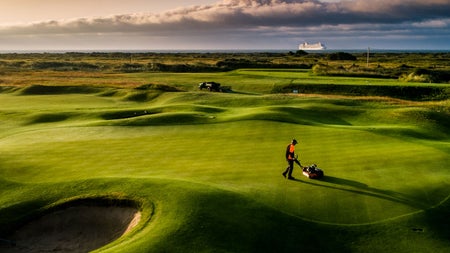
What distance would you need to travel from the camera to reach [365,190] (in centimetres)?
1927

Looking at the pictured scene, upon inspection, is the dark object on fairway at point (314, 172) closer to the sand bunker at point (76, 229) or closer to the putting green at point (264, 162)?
the putting green at point (264, 162)

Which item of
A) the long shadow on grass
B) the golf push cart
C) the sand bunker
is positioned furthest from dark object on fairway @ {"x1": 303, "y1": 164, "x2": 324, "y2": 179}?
the sand bunker

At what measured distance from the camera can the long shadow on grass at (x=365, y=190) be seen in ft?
59.9

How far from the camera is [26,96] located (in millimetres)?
65812

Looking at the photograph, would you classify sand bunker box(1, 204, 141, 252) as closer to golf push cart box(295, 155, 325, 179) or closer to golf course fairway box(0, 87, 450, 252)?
golf course fairway box(0, 87, 450, 252)

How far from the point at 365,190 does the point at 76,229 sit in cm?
1241

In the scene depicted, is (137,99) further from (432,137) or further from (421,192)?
(421,192)

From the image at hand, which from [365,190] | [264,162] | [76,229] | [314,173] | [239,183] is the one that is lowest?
[76,229]

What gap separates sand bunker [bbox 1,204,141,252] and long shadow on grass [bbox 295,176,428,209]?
330 inches

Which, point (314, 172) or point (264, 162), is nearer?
point (314, 172)

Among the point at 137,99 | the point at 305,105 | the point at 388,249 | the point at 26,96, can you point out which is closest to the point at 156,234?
the point at 388,249

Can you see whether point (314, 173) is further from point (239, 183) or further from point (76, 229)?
point (76, 229)

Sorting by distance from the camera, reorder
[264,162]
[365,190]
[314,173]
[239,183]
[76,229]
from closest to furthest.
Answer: [76,229], [365,190], [239,183], [314,173], [264,162]

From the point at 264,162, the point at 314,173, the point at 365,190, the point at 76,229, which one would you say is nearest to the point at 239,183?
the point at 314,173
